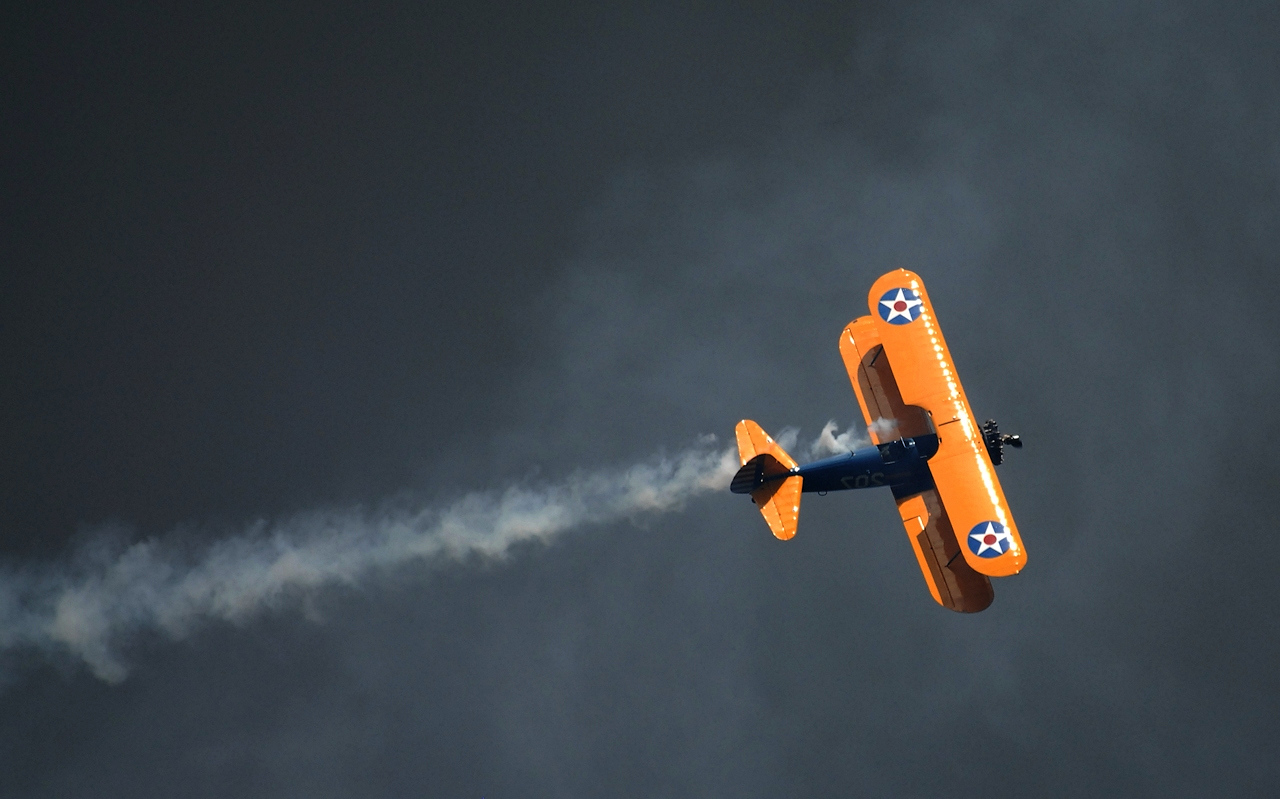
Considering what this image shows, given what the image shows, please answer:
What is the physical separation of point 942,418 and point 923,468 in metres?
1.86

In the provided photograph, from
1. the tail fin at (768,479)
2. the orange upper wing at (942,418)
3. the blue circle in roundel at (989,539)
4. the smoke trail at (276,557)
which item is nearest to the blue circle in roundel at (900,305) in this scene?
the orange upper wing at (942,418)

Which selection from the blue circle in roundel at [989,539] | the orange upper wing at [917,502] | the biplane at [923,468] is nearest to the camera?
the blue circle in roundel at [989,539]

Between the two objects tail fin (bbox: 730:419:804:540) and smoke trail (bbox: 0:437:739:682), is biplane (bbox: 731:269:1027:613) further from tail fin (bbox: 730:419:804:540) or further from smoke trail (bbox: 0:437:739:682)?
smoke trail (bbox: 0:437:739:682)

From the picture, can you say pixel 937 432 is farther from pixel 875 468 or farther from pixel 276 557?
pixel 276 557

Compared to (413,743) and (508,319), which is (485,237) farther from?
(413,743)

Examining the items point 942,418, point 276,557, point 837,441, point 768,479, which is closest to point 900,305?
point 942,418

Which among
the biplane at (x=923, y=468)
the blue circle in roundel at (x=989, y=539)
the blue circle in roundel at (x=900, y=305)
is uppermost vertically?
the blue circle in roundel at (x=900, y=305)

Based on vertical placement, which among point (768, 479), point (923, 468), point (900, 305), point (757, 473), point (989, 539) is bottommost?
point (989, 539)

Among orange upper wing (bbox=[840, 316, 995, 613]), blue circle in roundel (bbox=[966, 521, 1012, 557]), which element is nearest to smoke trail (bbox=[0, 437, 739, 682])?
orange upper wing (bbox=[840, 316, 995, 613])

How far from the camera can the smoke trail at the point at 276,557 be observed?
41.6 metres

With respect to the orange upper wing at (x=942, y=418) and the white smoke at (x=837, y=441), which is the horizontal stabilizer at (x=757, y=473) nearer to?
the white smoke at (x=837, y=441)

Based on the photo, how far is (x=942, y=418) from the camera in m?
39.7

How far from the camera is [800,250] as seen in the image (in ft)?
216

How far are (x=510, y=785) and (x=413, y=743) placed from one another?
18.1 feet
